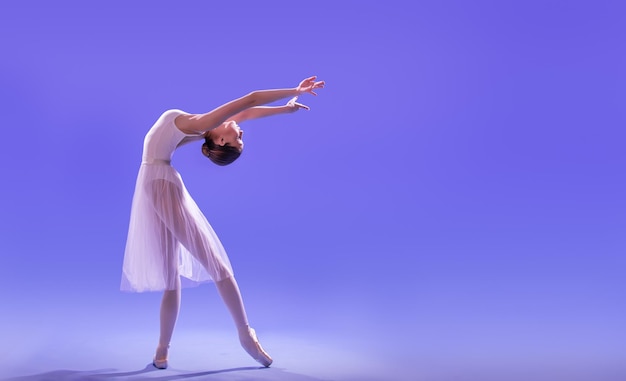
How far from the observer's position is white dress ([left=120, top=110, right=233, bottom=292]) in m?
2.76

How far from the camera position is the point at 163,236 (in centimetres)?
284

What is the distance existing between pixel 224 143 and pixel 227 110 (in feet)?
0.84

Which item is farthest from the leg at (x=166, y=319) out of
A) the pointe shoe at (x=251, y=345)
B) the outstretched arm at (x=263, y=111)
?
the outstretched arm at (x=263, y=111)

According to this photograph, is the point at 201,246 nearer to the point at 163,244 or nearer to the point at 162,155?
the point at 163,244

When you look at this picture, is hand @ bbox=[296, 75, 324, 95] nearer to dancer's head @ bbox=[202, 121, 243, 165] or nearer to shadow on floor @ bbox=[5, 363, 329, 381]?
dancer's head @ bbox=[202, 121, 243, 165]

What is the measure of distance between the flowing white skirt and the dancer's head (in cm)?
19

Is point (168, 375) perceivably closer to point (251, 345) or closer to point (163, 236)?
point (251, 345)

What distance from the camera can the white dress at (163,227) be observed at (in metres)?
2.76

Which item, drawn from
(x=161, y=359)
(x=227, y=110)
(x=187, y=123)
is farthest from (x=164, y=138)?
(x=161, y=359)

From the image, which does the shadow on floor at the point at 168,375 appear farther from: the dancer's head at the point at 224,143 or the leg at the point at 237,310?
the dancer's head at the point at 224,143

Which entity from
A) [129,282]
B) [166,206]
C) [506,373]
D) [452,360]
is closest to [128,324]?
Result: [129,282]

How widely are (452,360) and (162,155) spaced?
5.36ft

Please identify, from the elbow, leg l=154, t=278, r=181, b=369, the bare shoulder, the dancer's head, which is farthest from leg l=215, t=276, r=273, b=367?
the elbow

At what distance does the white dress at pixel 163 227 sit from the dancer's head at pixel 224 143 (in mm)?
79
